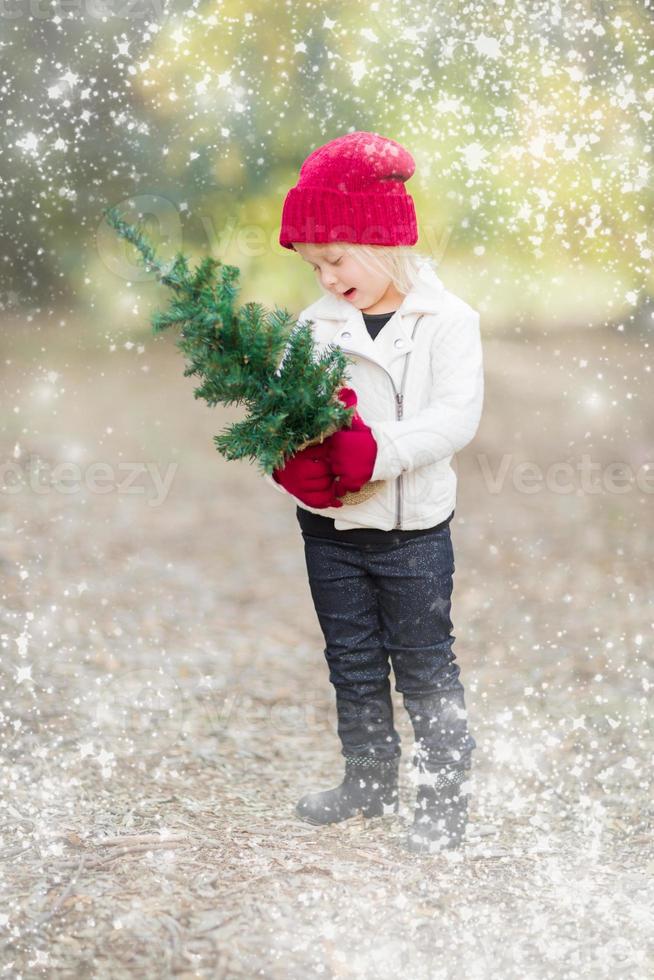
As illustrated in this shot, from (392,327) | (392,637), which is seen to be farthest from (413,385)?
(392,637)

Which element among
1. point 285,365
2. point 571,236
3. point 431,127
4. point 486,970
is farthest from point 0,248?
point 486,970

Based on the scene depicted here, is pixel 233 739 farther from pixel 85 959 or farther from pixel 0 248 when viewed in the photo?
pixel 0 248

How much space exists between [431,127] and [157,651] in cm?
224

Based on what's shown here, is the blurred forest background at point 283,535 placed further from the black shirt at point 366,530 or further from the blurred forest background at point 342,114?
the black shirt at point 366,530

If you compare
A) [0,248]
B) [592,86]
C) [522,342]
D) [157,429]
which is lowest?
[157,429]

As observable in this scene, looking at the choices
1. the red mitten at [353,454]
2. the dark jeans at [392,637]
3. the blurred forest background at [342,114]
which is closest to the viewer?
the red mitten at [353,454]

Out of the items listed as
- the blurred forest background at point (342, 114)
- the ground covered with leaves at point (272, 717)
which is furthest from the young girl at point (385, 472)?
the blurred forest background at point (342, 114)

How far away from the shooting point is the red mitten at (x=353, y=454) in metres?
1.96

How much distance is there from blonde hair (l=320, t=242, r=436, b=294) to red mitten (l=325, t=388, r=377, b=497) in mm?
274

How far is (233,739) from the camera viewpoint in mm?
3107

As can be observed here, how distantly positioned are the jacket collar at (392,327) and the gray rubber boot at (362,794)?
0.90 metres

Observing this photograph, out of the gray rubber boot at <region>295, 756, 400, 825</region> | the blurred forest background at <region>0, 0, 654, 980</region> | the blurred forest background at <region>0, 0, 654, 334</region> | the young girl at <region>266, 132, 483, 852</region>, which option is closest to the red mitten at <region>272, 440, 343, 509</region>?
the young girl at <region>266, 132, 483, 852</region>

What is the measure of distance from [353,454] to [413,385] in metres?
0.22

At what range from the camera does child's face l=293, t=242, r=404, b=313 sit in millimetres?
2047
